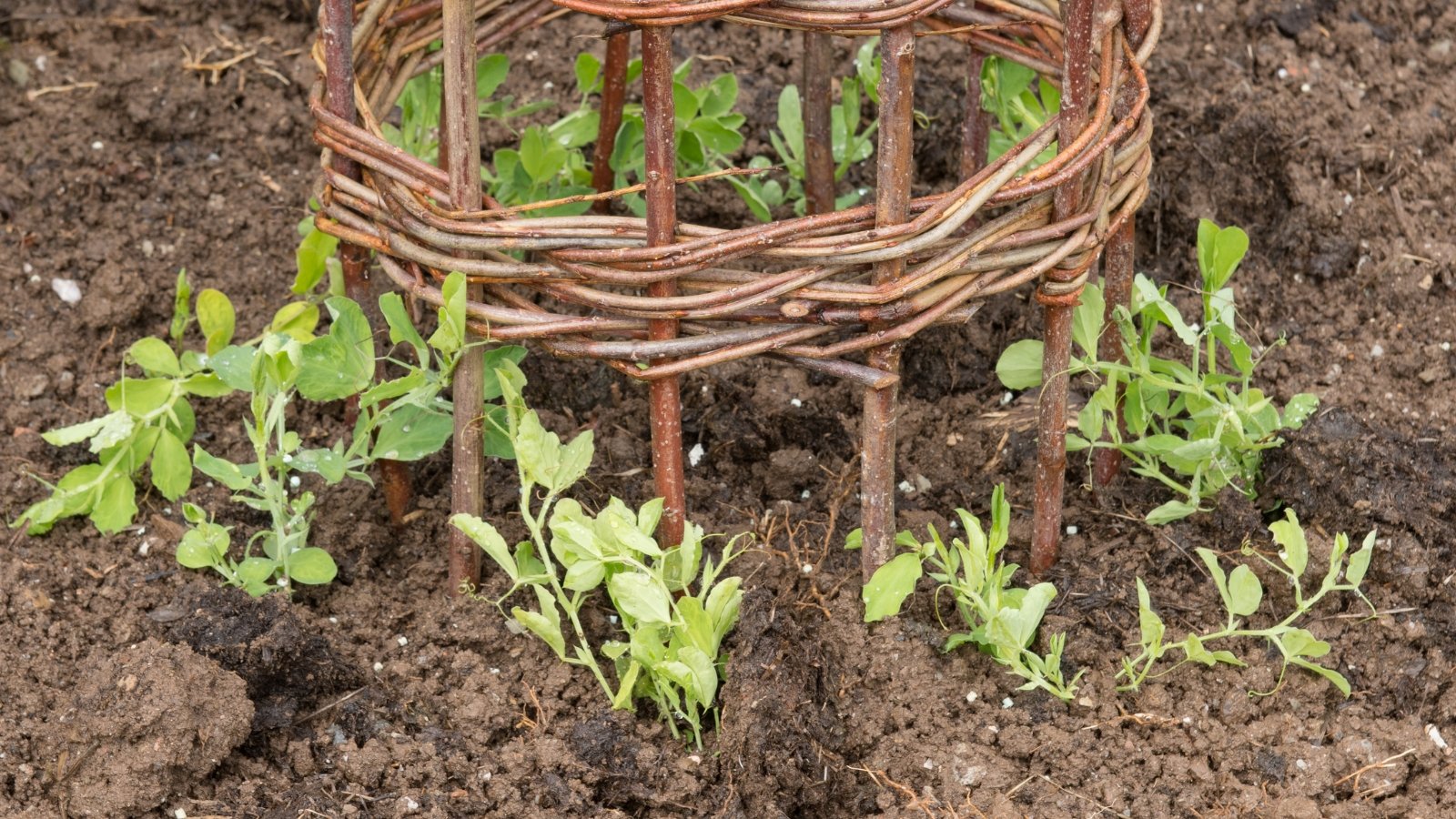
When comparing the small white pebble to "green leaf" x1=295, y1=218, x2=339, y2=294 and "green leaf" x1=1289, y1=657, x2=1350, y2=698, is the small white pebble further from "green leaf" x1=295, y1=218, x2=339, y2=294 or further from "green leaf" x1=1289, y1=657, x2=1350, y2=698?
"green leaf" x1=1289, y1=657, x2=1350, y2=698

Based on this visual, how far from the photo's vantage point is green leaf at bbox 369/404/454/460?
206 centimetres

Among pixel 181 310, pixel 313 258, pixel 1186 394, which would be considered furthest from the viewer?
pixel 181 310

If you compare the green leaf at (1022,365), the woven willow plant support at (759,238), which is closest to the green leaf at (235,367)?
the woven willow plant support at (759,238)

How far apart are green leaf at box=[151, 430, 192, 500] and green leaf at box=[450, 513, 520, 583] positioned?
46 centimetres

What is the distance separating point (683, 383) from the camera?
239 cm

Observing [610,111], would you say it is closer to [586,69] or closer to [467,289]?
[586,69]

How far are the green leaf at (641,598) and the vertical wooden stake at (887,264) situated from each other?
1.02 ft

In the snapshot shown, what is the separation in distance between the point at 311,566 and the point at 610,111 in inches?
31.7

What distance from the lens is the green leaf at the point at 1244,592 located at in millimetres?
1919

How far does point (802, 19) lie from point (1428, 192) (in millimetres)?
1465

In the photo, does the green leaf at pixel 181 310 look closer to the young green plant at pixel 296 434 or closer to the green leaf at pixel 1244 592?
the young green plant at pixel 296 434

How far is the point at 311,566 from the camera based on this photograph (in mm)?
2064

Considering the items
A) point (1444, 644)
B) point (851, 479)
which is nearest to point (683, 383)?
point (851, 479)


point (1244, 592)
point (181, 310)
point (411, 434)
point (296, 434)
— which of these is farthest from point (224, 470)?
point (1244, 592)
